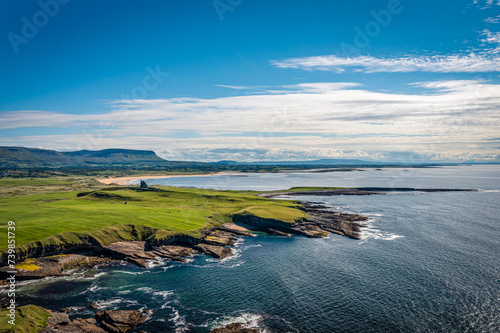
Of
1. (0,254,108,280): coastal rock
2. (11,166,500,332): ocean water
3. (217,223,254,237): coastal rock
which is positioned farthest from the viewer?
(217,223,254,237): coastal rock

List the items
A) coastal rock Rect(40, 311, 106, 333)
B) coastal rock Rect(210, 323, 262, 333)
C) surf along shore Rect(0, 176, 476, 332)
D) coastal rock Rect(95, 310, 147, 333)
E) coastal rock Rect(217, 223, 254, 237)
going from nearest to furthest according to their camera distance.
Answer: coastal rock Rect(40, 311, 106, 333) → coastal rock Rect(210, 323, 262, 333) → coastal rock Rect(95, 310, 147, 333) → surf along shore Rect(0, 176, 476, 332) → coastal rock Rect(217, 223, 254, 237)

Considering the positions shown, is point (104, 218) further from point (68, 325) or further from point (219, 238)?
point (68, 325)

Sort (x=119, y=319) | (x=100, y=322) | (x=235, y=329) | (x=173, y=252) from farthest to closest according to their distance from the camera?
(x=173, y=252) < (x=119, y=319) < (x=100, y=322) < (x=235, y=329)

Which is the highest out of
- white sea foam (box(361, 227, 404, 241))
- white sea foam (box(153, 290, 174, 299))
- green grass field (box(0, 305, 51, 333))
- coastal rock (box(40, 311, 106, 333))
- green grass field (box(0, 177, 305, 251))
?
green grass field (box(0, 177, 305, 251))

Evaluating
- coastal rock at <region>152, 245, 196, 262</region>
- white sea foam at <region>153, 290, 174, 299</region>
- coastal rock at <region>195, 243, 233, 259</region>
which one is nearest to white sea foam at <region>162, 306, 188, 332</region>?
white sea foam at <region>153, 290, 174, 299</region>

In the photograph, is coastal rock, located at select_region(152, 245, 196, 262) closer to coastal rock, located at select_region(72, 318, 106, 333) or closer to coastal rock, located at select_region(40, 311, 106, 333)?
coastal rock, located at select_region(72, 318, 106, 333)

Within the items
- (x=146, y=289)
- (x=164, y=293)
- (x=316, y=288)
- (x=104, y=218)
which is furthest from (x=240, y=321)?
(x=104, y=218)
